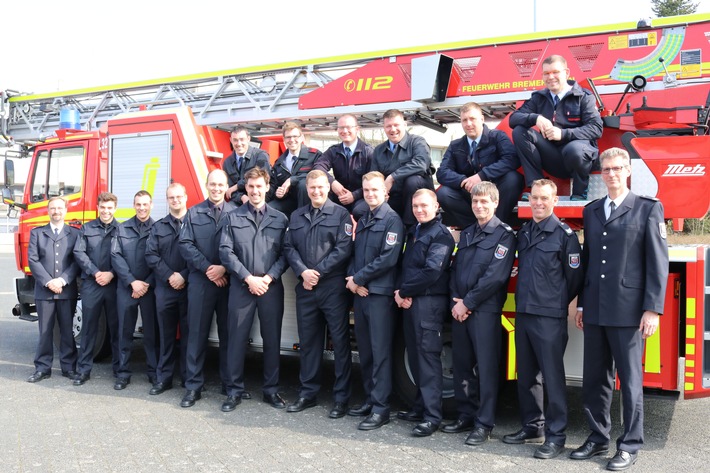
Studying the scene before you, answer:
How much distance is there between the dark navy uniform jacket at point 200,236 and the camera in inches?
223

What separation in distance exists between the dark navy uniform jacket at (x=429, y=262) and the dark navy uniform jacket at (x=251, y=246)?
1.16 meters

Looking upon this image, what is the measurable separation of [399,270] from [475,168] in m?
1.03

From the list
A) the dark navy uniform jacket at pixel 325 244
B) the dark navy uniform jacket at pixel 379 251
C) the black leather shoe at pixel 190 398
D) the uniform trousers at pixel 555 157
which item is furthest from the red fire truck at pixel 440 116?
the black leather shoe at pixel 190 398

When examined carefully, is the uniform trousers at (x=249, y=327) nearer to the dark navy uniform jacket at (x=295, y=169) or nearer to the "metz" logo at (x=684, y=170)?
the dark navy uniform jacket at (x=295, y=169)

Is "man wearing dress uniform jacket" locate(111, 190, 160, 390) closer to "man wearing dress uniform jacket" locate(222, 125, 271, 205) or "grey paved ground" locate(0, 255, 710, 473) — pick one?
"grey paved ground" locate(0, 255, 710, 473)

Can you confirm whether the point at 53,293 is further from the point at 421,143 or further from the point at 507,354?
the point at 507,354

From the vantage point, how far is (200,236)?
5734 mm

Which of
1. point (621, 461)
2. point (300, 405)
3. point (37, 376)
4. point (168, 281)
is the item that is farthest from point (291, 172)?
point (621, 461)

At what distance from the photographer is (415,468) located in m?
4.08

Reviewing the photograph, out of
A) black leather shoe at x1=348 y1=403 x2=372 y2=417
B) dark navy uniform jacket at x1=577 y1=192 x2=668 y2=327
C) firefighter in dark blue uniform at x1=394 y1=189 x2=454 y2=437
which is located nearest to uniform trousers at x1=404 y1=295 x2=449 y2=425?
firefighter in dark blue uniform at x1=394 y1=189 x2=454 y2=437

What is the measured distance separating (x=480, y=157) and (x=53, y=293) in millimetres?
4267

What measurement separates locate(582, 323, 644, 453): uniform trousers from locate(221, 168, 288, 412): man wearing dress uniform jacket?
2442 millimetres

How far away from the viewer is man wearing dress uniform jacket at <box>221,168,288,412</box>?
5426 mm

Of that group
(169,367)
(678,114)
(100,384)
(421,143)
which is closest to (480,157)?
(421,143)
